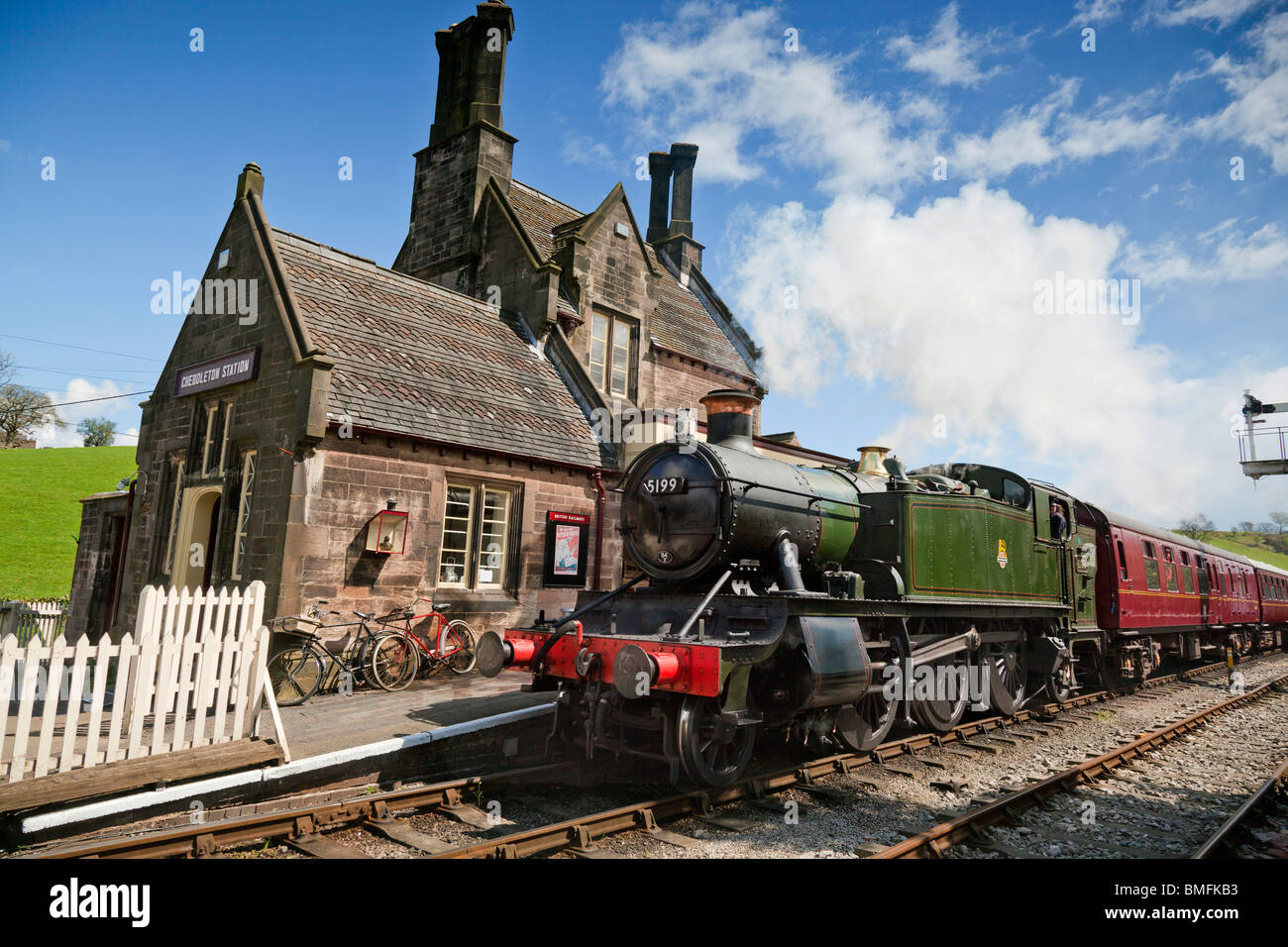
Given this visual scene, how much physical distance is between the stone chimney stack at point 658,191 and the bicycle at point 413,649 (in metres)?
20.6

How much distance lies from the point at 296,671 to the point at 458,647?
2.46m

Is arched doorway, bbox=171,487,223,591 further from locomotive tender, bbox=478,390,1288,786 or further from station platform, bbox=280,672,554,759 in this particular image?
locomotive tender, bbox=478,390,1288,786

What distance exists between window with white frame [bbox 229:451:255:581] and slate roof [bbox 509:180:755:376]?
28.0 feet

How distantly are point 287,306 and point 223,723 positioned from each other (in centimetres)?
718

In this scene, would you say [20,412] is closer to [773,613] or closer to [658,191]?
[658,191]

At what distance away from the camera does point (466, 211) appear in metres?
17.9

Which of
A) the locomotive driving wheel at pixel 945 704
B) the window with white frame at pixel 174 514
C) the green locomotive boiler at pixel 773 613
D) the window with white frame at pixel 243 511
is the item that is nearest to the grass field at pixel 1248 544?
the locomotive driving wheel at pixel 945 704

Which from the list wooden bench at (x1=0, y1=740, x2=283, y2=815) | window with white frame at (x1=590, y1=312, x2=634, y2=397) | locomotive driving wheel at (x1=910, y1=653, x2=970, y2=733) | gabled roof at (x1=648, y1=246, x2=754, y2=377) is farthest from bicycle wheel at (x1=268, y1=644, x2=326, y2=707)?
gabled roof at (x1=648, y1=246, x2=754, y2=377)

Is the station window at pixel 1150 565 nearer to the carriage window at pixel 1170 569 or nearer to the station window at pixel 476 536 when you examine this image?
the carriage window at pixel 1170 569

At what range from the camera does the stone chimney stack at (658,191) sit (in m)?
28.5

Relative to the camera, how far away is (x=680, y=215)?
2778 centimetres

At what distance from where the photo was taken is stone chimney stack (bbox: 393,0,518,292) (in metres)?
17.6

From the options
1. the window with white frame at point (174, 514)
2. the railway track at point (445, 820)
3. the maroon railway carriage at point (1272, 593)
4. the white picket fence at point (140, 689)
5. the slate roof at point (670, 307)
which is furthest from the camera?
the maroon railway carriage at point (1272, 593)

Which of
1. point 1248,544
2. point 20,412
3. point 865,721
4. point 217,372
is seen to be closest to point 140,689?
point 865,721
